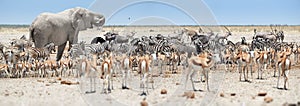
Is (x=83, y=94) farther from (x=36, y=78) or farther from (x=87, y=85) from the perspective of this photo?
(x=36, y=78)

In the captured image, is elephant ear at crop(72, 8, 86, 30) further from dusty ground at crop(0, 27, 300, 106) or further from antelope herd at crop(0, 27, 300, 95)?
dusty ground at crop(0, 27, 300, 106)

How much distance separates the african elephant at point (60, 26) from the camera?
23.4m

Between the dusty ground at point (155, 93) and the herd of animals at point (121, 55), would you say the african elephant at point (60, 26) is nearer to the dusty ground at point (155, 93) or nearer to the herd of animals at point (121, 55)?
the herd of animals at point (121, 55)

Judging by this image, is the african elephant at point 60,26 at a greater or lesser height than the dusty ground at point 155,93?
greater

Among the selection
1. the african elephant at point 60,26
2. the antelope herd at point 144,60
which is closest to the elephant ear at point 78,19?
the african elephant at point 60,26

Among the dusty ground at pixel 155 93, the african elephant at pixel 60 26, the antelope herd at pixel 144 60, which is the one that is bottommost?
the dusty ground at pixel 155 93

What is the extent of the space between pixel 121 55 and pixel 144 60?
21.4 ft

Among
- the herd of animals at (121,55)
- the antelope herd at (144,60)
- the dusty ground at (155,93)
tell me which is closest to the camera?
the dusty ground at (155,93)

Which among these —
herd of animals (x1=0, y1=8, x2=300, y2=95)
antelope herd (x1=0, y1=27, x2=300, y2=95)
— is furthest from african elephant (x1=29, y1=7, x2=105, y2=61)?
antelope herd (x1=0, y1=27, x2=300, y2=95)

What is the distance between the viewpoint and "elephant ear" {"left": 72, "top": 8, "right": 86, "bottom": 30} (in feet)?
82.9

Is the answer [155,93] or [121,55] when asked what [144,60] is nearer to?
[155,93]

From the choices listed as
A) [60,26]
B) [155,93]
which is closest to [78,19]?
[60,26]

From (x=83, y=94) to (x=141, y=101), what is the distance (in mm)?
2018

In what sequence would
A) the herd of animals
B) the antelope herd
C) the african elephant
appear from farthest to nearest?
the african elephant < the herd of animals < the antelope herd
